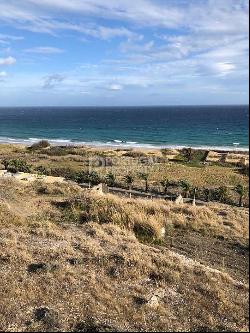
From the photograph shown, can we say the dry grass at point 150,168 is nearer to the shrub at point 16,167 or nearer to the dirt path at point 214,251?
the shrub at point 16,167

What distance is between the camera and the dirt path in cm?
1161

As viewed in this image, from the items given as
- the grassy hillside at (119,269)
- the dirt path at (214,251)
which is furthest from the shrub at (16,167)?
the dirt path at (214,251)

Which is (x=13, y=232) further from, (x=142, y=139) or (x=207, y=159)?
(x=142, y=139)

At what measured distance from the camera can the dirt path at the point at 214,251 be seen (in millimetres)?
11609

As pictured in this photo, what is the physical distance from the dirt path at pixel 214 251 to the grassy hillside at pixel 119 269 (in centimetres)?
3

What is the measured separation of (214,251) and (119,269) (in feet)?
11.6

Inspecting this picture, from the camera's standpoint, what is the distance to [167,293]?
32.0 feet

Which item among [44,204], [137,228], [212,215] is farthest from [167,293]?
[44,204]

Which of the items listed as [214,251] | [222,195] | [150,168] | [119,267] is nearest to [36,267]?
[119,267]

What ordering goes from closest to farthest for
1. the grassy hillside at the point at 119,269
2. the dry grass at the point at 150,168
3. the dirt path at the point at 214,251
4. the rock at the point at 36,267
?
the grassy hillside at the point at 119,269, the rock at the point at 36,267, the dirt path at the point at 214,251, the dry grass at the point at 150,168

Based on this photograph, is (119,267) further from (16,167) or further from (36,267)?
(16,167)

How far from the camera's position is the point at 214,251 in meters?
13.1

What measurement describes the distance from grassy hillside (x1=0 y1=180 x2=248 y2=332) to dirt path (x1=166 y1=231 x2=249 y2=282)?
0.03 metres

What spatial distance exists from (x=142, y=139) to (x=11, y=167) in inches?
2233
